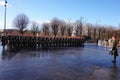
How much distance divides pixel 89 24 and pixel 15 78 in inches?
3968

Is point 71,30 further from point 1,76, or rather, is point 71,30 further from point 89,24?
point 1,76

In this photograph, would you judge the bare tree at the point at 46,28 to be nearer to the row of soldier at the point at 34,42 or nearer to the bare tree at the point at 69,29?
the bare tree at the point at 69,29

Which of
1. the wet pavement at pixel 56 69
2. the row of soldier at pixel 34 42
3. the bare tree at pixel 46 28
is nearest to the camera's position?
the wet pavement at pixel 56 69

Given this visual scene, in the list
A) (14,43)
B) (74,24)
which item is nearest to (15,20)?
(74,24)

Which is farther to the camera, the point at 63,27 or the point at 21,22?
the point at 63,27

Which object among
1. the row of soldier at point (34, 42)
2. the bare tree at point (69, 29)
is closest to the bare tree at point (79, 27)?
the bare tree at point (69, 29)

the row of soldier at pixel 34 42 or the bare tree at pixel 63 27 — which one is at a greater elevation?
the bare tree at pixel 63 27

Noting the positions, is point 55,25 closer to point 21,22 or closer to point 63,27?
point 63,27

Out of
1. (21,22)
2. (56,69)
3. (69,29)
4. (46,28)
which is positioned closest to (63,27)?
(69,29)

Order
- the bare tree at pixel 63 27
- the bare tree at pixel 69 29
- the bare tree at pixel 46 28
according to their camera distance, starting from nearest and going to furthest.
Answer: the bare tree at pixel 69 29
the bare tree at pixel 63 27
the bare tree at pixel 46 28

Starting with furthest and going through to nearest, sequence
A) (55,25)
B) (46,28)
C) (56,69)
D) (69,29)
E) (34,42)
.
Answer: (46,28)
(55,25)
(69,29)
(34,42)
(56,69)

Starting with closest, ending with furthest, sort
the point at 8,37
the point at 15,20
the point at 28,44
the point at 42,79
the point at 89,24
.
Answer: the point at 42,79, the point at 8,37, the point at 28,44, the point at 15,20, the point at 89,24

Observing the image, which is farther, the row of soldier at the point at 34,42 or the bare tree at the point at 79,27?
the bare tree at the point at 79,27

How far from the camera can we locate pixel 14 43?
2969 centimetres
